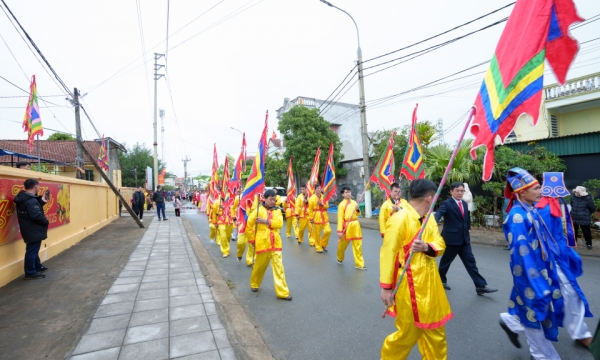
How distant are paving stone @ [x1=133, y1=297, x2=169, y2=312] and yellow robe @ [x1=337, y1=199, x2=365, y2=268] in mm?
3435

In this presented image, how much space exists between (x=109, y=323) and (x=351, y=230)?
4.20 meters

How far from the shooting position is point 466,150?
1102 cm

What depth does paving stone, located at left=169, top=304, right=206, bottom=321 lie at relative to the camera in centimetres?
375

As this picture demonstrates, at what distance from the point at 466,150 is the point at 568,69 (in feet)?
33.0

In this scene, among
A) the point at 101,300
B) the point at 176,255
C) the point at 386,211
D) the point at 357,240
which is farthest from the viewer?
the point at 176,255

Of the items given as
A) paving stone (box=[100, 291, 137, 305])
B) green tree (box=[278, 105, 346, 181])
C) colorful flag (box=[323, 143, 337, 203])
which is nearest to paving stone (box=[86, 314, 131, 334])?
paving stone (box=[100, 291, 137, 305])

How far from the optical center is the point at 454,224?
4.64 m

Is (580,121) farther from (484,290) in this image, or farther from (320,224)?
(484,290)

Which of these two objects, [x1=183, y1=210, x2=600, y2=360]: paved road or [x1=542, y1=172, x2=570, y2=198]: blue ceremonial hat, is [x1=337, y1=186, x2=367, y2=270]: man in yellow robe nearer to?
[x1=183, y1=210, x2=600, y2=360]: paved road

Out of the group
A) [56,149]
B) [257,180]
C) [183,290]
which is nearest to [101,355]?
[183,290]

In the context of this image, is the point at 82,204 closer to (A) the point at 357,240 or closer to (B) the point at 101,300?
(B) the point at 101,300

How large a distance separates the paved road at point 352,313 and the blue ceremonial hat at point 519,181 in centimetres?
149

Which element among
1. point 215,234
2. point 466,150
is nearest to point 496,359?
point 215,234

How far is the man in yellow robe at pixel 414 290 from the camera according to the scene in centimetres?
224
